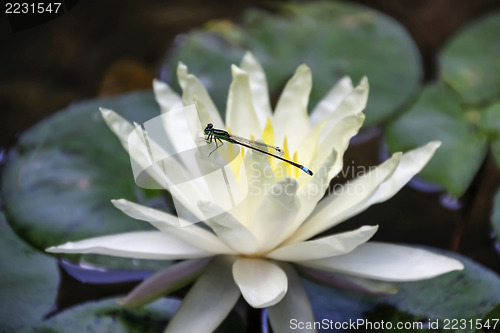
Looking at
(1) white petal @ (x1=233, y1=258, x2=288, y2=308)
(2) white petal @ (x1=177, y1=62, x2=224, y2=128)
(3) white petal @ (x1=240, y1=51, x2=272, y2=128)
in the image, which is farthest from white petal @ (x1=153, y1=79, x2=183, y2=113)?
(1) white petal @ (x1=233, y1=258, x2=288, y2=308)

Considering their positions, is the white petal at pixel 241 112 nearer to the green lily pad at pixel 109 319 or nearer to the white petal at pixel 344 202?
the white petal at pixel 344 202

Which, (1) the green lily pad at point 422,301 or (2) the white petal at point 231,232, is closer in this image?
(2) the white petal at point 231,232

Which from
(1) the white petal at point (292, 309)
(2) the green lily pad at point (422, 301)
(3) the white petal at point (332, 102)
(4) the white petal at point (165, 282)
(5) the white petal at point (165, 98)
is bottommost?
(2) the green lily pad at point (422, 301)

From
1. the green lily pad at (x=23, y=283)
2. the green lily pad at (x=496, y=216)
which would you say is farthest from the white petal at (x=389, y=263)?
the green lily pad at (x=23, y=283)

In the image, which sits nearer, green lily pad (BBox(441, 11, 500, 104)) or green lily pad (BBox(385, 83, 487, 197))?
green lily pad (BBox(385, 83, 487, 197))

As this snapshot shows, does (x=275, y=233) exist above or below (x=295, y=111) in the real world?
below

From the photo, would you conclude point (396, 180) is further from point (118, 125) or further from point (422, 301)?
point (118, 125)

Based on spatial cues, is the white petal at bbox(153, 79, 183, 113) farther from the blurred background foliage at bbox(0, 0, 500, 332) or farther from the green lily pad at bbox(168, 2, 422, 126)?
A: the green lily pad at bbox(168, 2, 422, 126)

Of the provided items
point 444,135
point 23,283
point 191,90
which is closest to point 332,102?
point 191,90
